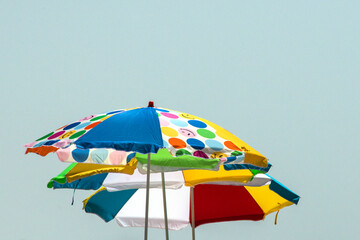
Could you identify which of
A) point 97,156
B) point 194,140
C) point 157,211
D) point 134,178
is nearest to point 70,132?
point 97,156

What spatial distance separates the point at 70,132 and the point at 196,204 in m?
2.19

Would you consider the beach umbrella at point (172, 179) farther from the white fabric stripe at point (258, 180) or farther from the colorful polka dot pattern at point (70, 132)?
the colorful polka dot pattern at point (70, 132)

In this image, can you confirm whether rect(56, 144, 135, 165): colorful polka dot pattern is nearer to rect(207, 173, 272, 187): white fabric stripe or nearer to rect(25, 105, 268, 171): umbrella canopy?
rect(25, 105, 268, 171): umbrella canopy

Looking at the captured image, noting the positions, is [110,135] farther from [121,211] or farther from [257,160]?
[121,211]

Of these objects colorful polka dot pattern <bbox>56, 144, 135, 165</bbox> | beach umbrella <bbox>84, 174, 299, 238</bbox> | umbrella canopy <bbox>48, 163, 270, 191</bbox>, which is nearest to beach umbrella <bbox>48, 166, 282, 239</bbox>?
umbrella canopy <bbox>48, 163, 270, 191</bbox>

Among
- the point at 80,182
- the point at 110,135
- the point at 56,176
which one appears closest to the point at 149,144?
the point at 110,135

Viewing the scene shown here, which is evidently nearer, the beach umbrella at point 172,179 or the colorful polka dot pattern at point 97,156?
the colorful polka dot pattern at point 97,156

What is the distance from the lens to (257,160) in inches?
206

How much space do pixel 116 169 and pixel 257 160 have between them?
1328 mm

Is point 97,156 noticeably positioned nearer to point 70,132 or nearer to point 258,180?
point 70,132

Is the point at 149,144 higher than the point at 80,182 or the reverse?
→ higher

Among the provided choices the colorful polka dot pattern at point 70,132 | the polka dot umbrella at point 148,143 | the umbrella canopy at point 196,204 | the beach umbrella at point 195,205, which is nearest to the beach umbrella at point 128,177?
the polka dot umbrella at point 148,143

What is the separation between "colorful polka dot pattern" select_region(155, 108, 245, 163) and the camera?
4.75 meters

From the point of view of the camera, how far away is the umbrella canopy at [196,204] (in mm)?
6590
